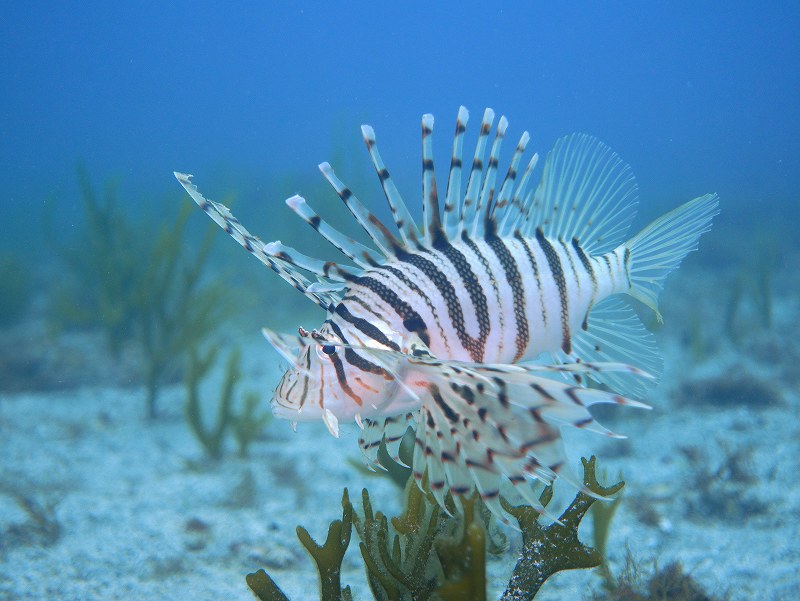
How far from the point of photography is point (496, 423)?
169cm

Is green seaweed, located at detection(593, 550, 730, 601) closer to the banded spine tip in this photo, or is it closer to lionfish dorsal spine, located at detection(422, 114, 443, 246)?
lionfish dorsal spine, located at detection(422, 114, 443, 246)

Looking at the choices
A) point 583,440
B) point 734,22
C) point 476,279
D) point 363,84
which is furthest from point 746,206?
point 363,84

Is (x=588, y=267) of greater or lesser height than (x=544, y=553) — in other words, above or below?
above

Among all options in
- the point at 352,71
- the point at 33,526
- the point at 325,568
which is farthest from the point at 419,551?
the point at 352,71

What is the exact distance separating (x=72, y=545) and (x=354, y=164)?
10.3 metres

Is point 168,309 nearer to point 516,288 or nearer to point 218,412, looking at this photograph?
point 218,412

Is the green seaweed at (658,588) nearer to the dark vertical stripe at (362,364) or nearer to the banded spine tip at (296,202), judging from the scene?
the dark vertical stripe at (362,364)

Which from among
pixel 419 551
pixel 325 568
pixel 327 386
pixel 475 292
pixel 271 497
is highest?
pixel 475 292

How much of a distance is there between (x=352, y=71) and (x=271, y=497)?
113 metres

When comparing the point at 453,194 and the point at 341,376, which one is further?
the point at 453,194

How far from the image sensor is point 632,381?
2.40 metres

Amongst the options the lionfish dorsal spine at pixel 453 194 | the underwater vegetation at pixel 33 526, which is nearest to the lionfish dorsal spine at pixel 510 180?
the lionfish dorsal spine at pixel 453 194

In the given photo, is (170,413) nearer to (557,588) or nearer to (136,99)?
(557,588)

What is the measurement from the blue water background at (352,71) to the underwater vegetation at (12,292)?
62.1 meters
